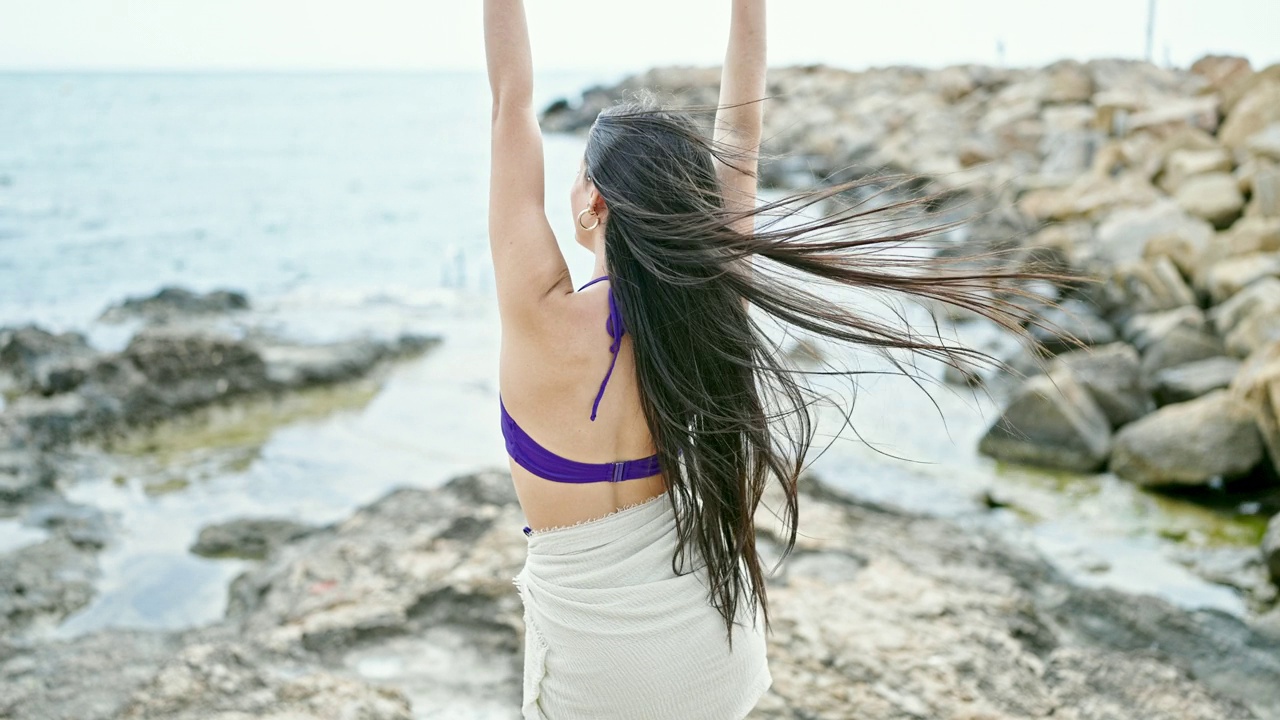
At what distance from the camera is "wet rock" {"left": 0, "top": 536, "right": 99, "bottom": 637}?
416 cm

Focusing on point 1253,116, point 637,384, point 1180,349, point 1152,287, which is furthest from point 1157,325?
point 637,384

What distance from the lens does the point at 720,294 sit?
5.84ft

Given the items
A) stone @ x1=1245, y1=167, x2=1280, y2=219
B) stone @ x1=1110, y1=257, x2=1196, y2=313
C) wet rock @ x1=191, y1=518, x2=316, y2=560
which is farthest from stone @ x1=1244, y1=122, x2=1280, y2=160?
wet rock @ x1=191, y1=518, x2=316, y2=560

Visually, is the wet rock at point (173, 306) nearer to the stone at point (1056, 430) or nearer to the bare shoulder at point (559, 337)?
the stone at point (1056, 430)

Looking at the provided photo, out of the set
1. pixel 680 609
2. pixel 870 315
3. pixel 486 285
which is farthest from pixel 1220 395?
pixel 486 285

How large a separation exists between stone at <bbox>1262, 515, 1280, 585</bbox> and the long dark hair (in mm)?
3547

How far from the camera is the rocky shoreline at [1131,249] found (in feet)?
19.1

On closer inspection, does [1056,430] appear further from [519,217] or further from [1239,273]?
[519,217]

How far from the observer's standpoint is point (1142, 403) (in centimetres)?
706

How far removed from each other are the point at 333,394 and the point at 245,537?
3.31 metres

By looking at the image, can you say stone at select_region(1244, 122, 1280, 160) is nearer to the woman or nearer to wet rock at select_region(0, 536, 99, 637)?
the woman

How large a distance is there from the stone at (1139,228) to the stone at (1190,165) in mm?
1494

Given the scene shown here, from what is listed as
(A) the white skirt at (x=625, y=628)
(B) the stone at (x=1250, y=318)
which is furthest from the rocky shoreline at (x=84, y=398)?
(B) the stone at (x=1250, y=318)

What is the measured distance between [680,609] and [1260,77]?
16431mm
